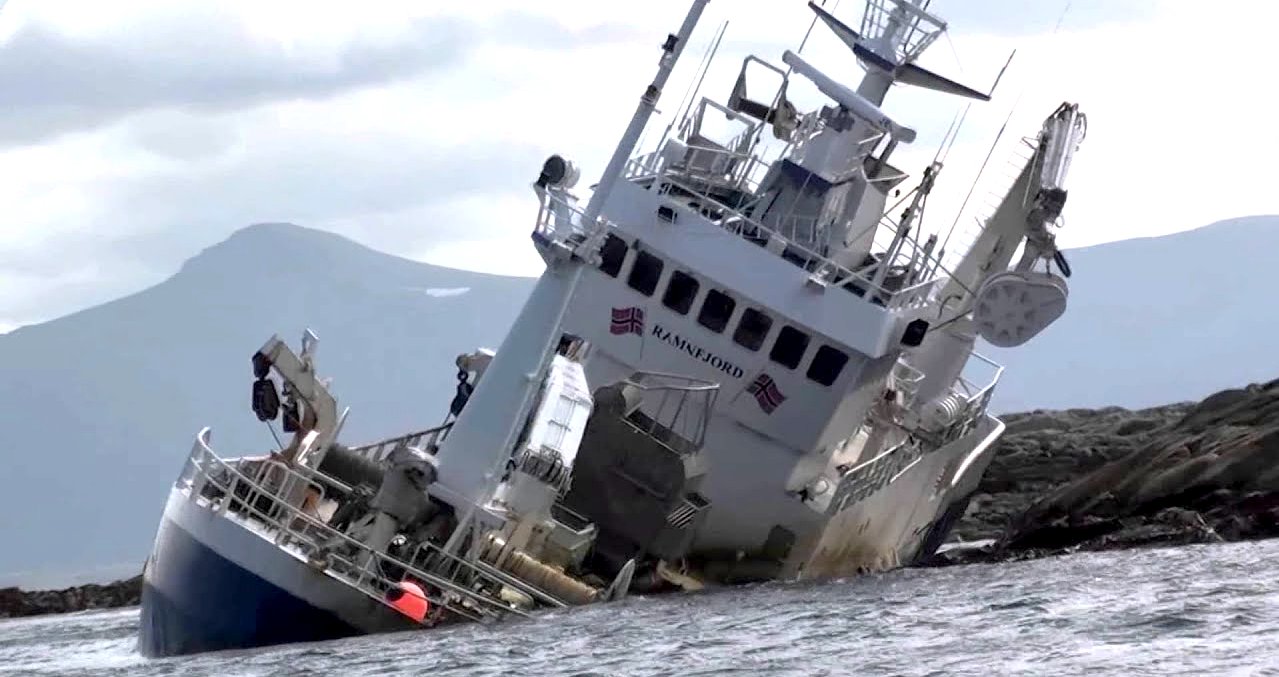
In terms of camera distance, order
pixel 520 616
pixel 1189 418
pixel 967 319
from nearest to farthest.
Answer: pixel 520 616 < pixel 967 319 < pixel 1189 418

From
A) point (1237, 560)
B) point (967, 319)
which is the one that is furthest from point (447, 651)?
point (967, 319)

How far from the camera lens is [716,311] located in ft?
113

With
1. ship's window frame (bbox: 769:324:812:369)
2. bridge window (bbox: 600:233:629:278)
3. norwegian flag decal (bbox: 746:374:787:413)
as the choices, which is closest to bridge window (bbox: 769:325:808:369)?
ship's window frame (bbox: 769:324:812:369)

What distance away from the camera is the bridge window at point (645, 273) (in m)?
34.5

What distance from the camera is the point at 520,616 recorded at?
96.0ft

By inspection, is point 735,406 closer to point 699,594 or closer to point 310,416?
point 699,594

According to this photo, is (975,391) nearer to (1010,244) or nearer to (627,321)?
(1010,244)

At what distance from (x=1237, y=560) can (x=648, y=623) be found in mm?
8342

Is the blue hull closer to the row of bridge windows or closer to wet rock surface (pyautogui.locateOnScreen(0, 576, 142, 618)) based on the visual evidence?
the row of bridge windows

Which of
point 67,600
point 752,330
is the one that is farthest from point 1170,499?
point 67,600

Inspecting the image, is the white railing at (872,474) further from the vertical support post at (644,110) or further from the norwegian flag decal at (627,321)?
the vertical support post at (644,110)

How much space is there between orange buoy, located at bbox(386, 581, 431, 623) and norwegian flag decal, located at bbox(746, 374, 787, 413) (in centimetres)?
808

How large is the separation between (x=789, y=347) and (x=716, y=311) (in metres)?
1.19

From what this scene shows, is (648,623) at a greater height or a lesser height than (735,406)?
lesser
